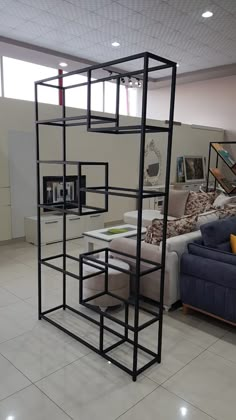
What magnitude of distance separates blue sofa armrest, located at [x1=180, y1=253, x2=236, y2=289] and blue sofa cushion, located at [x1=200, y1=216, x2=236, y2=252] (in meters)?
0.23

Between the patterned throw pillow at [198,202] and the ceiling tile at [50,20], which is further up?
the ceiling tile at [50,20]

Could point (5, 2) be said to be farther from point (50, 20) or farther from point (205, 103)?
point (205, 103)

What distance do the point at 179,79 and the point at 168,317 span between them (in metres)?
7.76

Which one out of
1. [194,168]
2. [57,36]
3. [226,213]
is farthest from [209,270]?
[194,168]

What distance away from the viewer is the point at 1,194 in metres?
5.18

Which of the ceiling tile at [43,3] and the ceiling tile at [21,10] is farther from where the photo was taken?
the ceiling tile at [21,10]

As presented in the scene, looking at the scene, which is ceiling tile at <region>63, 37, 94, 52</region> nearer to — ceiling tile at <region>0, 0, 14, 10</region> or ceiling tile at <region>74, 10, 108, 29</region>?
ceiling tile at <region>74, 10, 108, 29</region>

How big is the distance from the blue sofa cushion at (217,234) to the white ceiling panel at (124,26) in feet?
11.6

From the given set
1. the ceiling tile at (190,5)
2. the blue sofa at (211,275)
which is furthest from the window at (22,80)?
the blue sofa at (211,275)

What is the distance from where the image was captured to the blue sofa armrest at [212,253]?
9.07 feet

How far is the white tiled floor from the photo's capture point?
190cm

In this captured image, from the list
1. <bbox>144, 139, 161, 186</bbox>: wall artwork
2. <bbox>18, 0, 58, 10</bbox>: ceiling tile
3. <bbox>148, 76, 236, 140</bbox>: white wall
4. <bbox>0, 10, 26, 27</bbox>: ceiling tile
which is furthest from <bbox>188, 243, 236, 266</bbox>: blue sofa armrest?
<bbox>148, 76, 236, 140</bbox>: white wall

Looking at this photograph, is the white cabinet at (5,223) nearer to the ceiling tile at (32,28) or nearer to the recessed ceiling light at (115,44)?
the ceiling tile at (32,28)

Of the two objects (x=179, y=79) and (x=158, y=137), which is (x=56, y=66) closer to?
(x=158, y=137)
